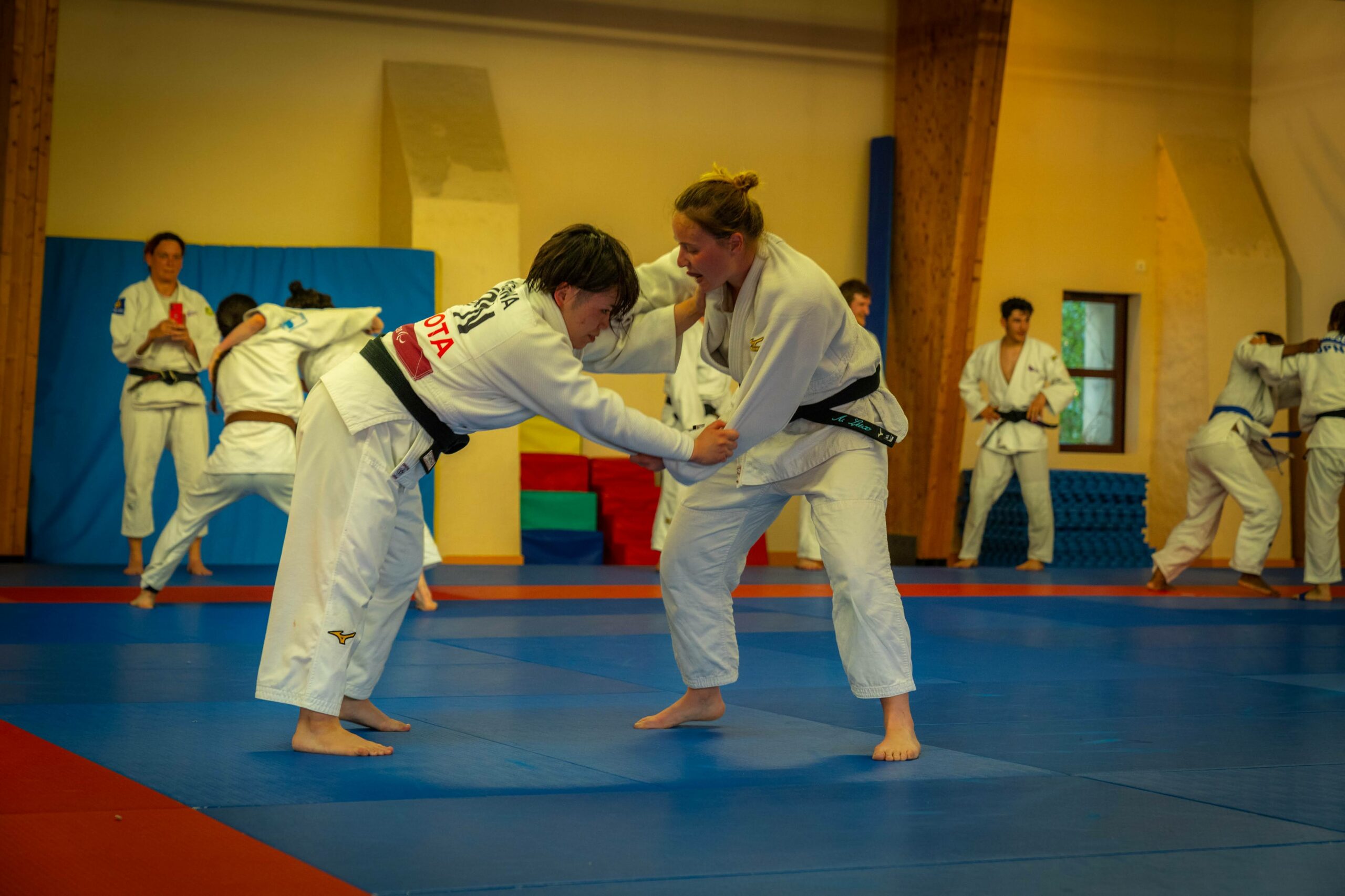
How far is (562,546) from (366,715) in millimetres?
6782

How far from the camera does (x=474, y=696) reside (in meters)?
3.99

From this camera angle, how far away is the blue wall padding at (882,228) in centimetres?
1149

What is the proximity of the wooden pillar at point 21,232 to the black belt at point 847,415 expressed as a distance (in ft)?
22.0

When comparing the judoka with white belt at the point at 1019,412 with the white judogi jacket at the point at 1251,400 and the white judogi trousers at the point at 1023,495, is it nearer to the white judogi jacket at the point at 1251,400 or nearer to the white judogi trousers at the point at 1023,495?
the white judogi trousers at the point at 1023,495

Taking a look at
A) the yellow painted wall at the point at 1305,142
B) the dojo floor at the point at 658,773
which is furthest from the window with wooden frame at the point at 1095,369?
the dojo floor at the point at 658,773

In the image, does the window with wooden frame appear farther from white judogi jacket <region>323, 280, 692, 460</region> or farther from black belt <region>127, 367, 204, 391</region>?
white judogi jacket <region>323, 280, 692, 460</region>

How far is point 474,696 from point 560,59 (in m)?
7.94

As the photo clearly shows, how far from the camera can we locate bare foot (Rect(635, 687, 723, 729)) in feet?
11.7

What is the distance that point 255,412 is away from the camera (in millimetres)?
6523

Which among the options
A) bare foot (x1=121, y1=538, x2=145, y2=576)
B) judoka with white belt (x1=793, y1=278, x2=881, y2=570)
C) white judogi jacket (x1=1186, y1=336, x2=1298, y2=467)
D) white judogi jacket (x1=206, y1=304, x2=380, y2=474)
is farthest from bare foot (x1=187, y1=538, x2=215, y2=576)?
white judogi jacket (x1=1186, y1=336, x2=1298, y2=467)

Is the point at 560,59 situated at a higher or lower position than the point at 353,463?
higher

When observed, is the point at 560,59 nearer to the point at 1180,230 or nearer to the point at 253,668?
the point at 1180,230

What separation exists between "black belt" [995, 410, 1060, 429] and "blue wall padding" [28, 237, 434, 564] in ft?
17.1

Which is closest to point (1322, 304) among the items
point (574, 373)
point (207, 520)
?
point (207, 520)
